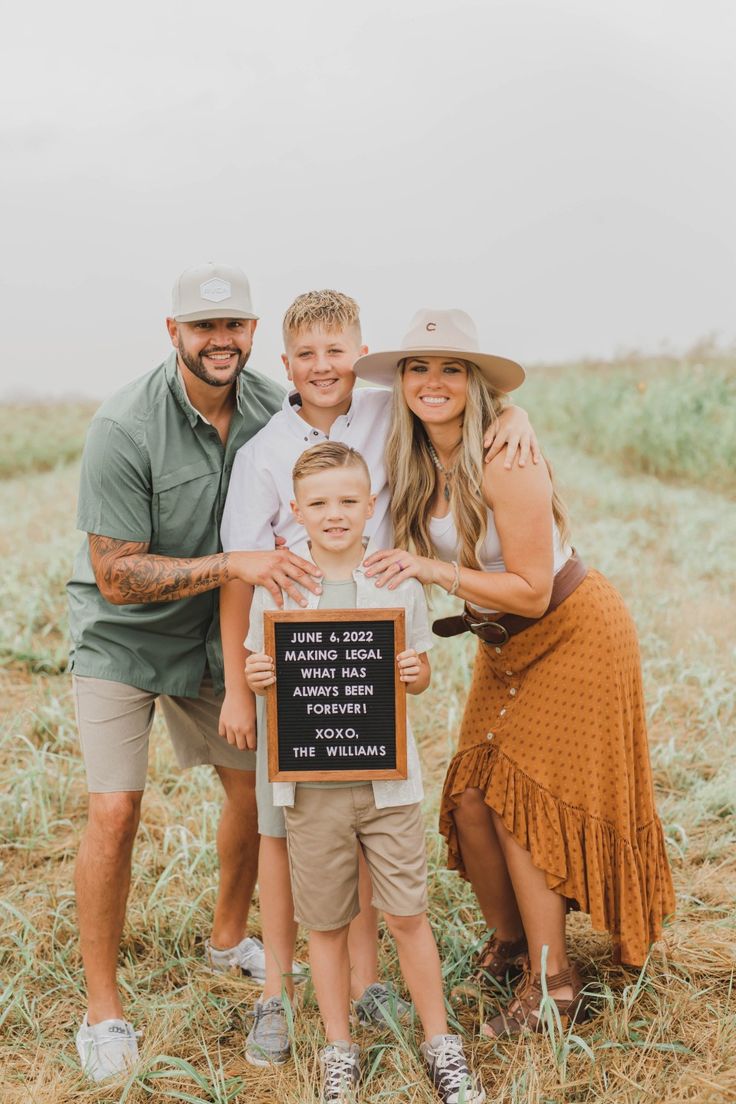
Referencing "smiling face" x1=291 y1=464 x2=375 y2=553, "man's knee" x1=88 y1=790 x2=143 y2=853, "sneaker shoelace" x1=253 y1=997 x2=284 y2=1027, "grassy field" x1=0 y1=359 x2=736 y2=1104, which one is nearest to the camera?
"smiling face" x1=291 y1=464 x2=375 y2=553

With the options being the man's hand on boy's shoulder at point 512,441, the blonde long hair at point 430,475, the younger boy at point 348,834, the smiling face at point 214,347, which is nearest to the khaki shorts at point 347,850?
the younger boy at point 348,834

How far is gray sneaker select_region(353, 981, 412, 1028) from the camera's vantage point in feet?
9.66

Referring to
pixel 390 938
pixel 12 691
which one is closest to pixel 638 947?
pixel 390 938

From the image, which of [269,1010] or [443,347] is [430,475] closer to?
[443,347]

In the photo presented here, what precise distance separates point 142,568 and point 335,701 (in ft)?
2.60

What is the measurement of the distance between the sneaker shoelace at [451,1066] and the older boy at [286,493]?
23 centimetres

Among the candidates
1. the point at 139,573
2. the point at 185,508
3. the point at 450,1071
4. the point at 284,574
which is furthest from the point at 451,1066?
the point at 185,508

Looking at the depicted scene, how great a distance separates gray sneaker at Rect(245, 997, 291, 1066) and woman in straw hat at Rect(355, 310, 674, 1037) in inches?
23.9

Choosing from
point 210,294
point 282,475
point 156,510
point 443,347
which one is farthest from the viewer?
point 156,510

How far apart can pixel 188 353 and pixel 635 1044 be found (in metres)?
2.35

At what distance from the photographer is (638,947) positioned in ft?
9.50

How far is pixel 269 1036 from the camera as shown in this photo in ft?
9.66

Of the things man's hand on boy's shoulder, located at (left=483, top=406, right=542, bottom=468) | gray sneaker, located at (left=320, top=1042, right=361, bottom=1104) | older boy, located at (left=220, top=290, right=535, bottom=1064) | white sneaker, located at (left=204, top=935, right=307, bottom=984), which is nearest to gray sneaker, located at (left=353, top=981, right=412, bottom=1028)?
older boy, located at (left=220, top=290, right=535, bottom=1064)

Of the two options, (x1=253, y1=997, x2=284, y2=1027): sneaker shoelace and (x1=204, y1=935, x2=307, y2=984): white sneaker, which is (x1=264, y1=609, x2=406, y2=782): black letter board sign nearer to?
(x1=253, y1=997, x2=284, y2=1027): sneaker shoelace
